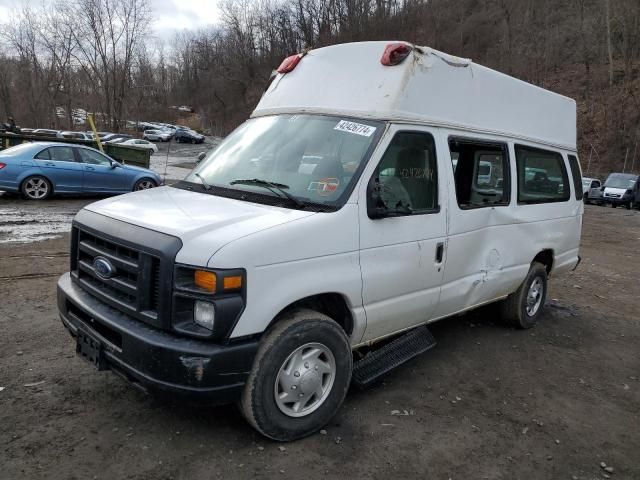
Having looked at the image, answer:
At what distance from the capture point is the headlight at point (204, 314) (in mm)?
2711

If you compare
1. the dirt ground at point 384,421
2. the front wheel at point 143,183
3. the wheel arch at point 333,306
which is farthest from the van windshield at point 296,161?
the front wheel at point 143,183

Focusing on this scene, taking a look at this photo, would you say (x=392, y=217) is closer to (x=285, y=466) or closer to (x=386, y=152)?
(x=386, y=152)

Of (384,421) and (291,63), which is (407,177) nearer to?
(291,63)

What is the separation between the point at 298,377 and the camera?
3.18m

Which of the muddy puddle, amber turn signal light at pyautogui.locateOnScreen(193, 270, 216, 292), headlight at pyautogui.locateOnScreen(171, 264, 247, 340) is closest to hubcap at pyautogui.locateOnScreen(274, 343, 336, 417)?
headlight at pyautogui.locateOnScreen(171, 264, 247, 340)

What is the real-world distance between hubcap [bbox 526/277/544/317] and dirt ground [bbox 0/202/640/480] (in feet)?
1.43

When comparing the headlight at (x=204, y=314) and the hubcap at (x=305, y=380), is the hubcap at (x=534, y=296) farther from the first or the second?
the headlight at (x=204, y=314)

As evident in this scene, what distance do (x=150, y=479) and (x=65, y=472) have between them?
19.1 inches

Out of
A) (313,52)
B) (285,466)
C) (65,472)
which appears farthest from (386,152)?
(65,472)

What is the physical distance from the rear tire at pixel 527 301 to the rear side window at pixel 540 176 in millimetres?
813

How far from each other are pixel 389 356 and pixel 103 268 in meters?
2.21

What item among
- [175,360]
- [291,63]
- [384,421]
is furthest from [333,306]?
[291,63]

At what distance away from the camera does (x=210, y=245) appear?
8.91 feet

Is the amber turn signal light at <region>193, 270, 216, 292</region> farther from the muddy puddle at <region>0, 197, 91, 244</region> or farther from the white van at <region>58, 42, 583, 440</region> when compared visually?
the muddy puddle at <region>0, 197, 91, 244</region>
